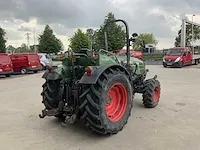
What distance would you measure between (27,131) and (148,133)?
234 centimetres

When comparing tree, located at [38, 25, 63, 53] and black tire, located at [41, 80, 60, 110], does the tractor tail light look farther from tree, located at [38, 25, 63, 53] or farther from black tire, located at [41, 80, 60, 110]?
tree, located at [38, 25, 63, 53]

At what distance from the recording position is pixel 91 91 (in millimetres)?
4348

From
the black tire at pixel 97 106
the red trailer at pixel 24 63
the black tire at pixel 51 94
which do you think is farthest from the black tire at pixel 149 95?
the red trailer at pixel 24 63

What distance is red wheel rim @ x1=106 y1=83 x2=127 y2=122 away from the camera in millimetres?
4826

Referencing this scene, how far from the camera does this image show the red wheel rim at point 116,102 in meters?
4.83

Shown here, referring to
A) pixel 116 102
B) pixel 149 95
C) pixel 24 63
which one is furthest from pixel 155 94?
pixel 24 63

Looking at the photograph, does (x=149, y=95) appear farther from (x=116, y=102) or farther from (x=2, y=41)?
(x=2, y=41)

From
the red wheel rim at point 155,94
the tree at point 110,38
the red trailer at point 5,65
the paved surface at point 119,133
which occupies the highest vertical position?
the tree at point 110,38

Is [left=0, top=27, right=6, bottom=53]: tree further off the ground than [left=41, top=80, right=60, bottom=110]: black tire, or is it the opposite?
[left=0, top=27, right=6, bottom=53]: tree

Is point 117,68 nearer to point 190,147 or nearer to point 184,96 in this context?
point 190,147

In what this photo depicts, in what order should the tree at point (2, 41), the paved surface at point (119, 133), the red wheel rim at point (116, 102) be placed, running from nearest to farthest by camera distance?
the paved surface at point (119, 133) < the red wheel rim at point (116, 102) < the tree at point (2, 41)

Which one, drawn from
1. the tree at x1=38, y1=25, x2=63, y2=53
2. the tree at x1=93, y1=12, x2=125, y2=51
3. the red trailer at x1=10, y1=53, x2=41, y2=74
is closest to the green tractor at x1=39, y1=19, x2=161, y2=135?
the tree at x1=93, y1=12, x2=125, y2=51

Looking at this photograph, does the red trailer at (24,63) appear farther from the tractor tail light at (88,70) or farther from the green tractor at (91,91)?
the tractor tail light at (88,70)

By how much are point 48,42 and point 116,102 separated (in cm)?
4724
